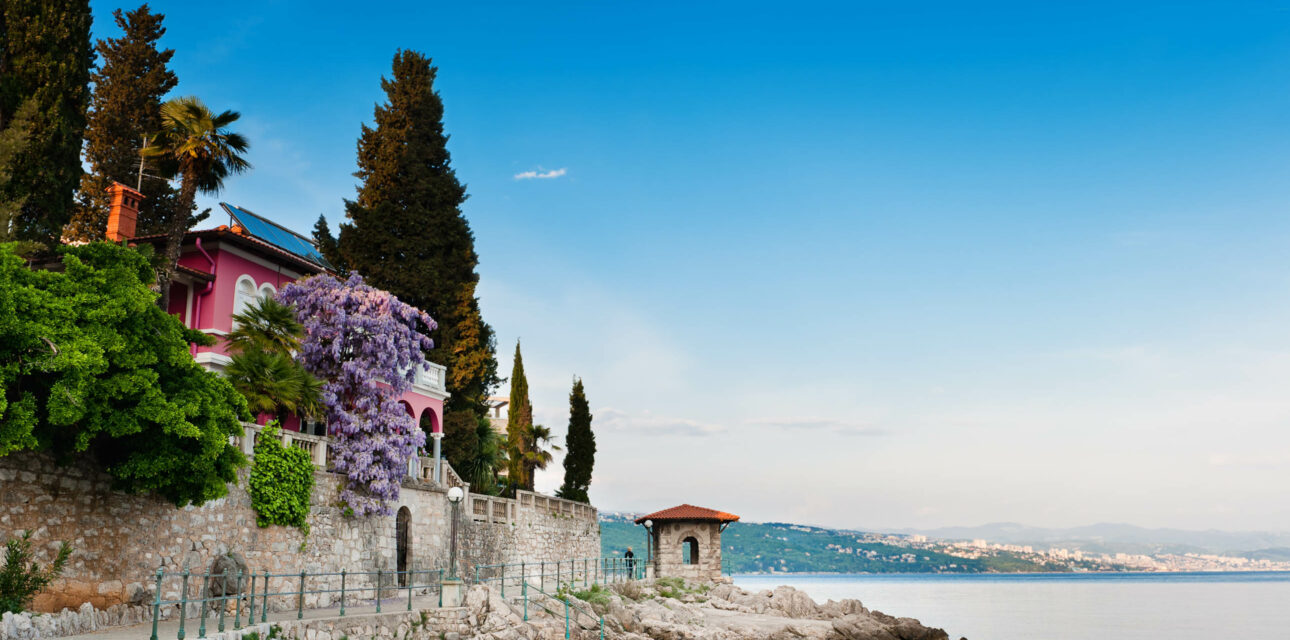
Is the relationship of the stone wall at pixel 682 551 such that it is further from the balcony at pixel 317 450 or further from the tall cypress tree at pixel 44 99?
the tall cypress tree at pixel 44 99

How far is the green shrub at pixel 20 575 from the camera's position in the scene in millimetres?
12594

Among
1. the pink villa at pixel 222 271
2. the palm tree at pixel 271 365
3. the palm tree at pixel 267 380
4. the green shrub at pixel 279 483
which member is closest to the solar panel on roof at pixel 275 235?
the pink villa at pixel 222 271

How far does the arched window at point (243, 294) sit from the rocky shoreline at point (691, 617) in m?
11.7

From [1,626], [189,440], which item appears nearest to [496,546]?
[189,440]

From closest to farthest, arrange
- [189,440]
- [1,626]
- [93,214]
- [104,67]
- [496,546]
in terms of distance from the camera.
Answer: [1,626], [189,440], [496,546], [93,214], [104,67]

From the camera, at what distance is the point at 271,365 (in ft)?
67.3

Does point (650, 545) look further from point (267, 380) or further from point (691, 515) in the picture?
point (267, 380)

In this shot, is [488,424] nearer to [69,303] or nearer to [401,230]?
[401,230]

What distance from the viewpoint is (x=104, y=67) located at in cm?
3634

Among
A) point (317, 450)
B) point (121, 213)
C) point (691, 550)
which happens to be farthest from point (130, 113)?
Result: point (691, 550)

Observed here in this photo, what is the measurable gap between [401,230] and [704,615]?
691 inches

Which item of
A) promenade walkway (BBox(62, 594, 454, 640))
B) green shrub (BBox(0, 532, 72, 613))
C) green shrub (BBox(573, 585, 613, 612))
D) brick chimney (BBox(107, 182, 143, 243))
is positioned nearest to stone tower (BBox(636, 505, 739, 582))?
green shrub (BBox(573, 585, 613, 612))

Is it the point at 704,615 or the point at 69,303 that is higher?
the point at 69,303

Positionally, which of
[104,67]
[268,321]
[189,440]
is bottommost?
[189,440]
